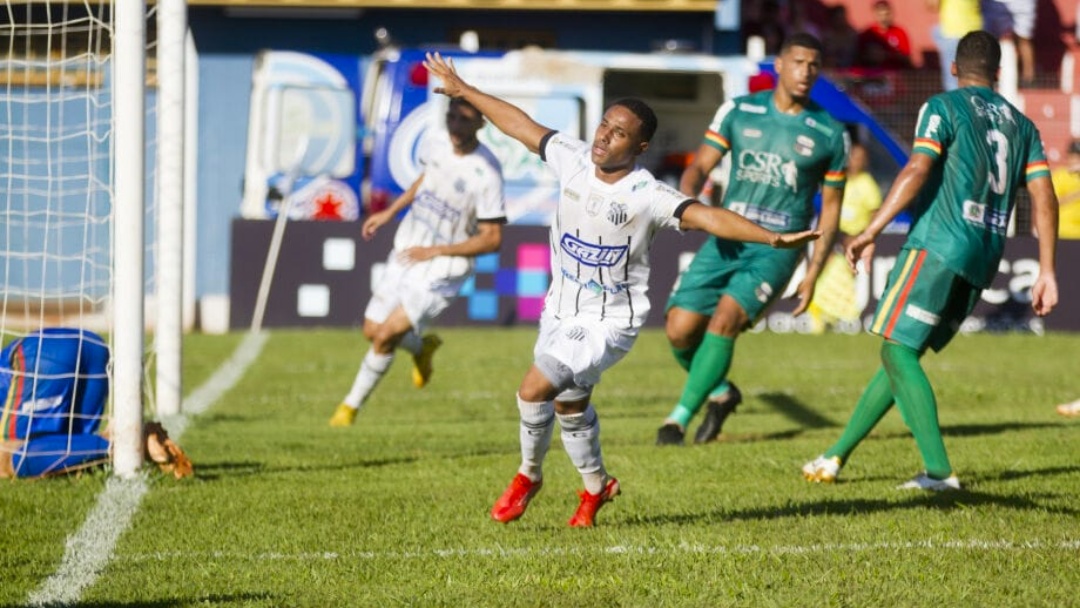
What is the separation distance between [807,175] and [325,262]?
9906 millimetres

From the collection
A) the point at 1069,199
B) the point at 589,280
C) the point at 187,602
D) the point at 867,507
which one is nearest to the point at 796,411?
the point at 867,507

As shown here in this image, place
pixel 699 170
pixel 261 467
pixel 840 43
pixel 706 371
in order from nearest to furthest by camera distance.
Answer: pixel 261 467 → pixel 699 170 → pixel 706 371 → pixel 840 43

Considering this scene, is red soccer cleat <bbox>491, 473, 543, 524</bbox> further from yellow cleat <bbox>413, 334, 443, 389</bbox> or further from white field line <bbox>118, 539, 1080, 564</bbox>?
yellow cleat <bbox>413, 334, 443, 389</bbox>

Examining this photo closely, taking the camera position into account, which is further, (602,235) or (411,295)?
(411,295)

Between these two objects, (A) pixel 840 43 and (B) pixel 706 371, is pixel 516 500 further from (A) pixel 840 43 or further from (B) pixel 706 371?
(A) pixel 840 43

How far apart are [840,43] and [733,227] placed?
16352mm

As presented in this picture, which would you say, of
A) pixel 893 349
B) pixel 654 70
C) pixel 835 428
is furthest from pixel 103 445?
Answer: pixel 654 70

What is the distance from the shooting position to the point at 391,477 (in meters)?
8.81

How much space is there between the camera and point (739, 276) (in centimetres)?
1017

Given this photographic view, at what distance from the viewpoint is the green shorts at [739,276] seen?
10109mm

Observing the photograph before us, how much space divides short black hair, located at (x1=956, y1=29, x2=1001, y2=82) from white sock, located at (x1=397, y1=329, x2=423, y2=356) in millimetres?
4563

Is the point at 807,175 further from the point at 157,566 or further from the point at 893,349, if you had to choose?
the point at 157,566

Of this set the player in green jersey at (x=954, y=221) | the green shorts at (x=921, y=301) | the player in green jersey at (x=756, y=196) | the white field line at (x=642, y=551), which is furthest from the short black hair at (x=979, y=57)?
the white field line at (x=642, y=551)

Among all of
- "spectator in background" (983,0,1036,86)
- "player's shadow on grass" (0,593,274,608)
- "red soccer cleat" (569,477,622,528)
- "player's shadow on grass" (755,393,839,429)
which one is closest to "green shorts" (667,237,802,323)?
"player's shadow on grass" (755,393,839,429)
